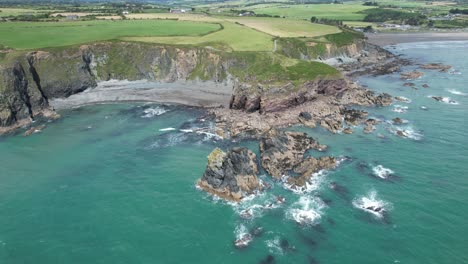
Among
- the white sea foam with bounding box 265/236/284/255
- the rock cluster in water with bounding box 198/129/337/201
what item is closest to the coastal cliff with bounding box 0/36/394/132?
the rock cluster in water with bounding box 198/129/337/201

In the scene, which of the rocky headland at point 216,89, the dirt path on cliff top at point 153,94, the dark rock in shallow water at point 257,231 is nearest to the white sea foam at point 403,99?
the rocky headland at point 216,89

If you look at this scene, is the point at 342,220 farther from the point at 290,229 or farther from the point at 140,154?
the point at 140,154

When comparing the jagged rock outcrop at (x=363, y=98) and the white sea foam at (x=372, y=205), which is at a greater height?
the jagged rock outcrop at (x=363, y=98)

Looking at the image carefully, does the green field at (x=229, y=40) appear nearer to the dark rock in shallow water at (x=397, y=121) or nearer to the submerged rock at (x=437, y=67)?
the dark rock in shallow water at (x=397, y=121)

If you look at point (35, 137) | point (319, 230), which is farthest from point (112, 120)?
point (319, 230)

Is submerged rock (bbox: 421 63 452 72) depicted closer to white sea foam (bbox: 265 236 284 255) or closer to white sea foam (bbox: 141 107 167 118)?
white sea foam (bbox: 141 107 167 118)

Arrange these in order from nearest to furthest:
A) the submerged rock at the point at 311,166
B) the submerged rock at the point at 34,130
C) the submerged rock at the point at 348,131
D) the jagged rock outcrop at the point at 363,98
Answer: the submerged rock at the point at 311,166 < the submerged rock at the point at 348,131 < the submerged rock at the point at 34,130 < the jagged rock outcrop at the point at 363,98

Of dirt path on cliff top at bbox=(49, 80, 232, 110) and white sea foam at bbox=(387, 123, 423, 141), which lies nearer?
white sea foam at bbox=(387, 123, 423, 141)
